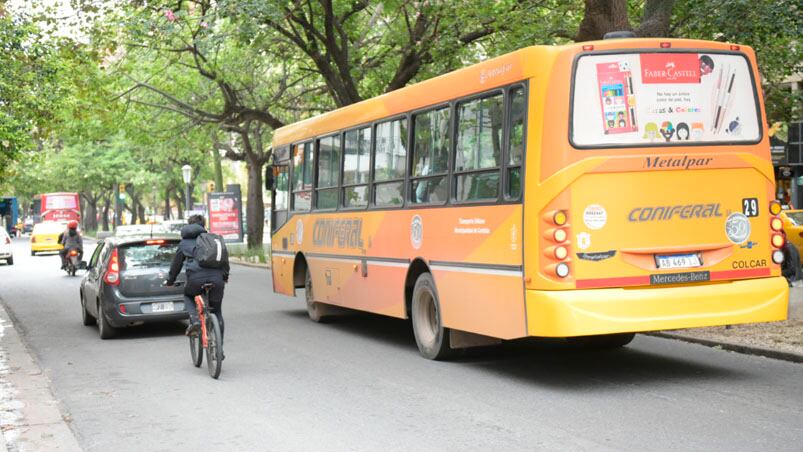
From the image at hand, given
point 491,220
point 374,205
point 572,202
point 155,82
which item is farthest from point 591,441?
point 155,82

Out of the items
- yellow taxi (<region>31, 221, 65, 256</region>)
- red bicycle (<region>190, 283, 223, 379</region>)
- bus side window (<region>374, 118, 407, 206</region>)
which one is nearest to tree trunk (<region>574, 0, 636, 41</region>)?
bus side window (<region>374, 118, 407, 206</region>)

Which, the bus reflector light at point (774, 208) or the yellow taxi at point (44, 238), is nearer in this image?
the bus reflector light at point (774, 208)

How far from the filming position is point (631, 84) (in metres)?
10.1

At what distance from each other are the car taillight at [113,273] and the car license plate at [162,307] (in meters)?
0.58

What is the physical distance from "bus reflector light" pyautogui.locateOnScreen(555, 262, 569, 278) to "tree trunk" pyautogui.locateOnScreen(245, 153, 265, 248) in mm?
31614

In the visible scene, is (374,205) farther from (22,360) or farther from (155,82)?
(155,82)

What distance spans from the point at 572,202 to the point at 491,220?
3.87 feet

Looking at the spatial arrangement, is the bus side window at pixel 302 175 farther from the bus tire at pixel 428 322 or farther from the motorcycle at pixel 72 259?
the motorcycle at pixel 72 259

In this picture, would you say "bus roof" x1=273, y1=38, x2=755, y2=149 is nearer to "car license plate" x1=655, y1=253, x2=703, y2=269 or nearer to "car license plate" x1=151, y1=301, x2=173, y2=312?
"car license plate" x1=655, y1=253, x2=703, y2=269

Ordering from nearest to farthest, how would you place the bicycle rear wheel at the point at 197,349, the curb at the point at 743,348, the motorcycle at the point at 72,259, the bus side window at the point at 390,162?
the curb at the point at 743,348, the bicycle rear wheel at the point at 197,349, the bus side window at the point at 390,162, the motorcycle at the point at 72,259

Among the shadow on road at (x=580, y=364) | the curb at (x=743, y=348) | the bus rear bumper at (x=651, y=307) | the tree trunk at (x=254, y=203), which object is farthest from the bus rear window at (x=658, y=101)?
the tree trunk at (x=254, y=203)

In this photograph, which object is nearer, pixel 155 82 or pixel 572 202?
pixel 572 202

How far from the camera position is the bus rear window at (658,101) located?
10008mm

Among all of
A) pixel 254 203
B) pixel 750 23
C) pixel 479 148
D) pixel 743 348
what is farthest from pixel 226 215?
pixel 479 148
